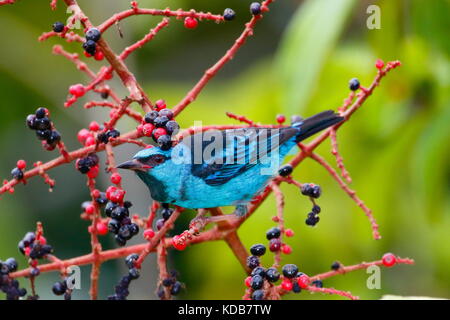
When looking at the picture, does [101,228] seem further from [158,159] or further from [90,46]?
[90,46]

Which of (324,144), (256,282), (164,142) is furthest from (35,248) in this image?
(324,144)

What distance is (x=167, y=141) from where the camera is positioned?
8.59 feet

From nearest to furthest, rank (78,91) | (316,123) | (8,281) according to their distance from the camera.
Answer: (78,91), (8,281), (316,123)

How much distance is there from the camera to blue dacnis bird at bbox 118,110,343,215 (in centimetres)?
294

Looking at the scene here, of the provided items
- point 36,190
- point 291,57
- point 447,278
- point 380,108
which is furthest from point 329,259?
point 36,190

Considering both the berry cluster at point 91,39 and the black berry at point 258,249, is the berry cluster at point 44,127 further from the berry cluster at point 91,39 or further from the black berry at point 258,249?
the black berry at point 258,249

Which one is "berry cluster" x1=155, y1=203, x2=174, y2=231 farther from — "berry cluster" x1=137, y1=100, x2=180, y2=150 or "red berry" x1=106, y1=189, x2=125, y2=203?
"berry cluster" x1=137, y1=100, x2=180, y2=150

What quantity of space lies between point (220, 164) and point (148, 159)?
1.76ft

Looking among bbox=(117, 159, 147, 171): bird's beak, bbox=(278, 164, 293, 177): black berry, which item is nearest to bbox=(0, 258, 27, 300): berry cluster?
bbox=(117, 159, 147, 171): bird's beak

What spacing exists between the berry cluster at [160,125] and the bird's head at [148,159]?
0.24 metres

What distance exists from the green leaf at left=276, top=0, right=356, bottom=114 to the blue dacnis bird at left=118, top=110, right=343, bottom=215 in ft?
0.84

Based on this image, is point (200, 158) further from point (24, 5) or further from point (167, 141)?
point (24, 5)

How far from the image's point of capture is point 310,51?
3672 mm
